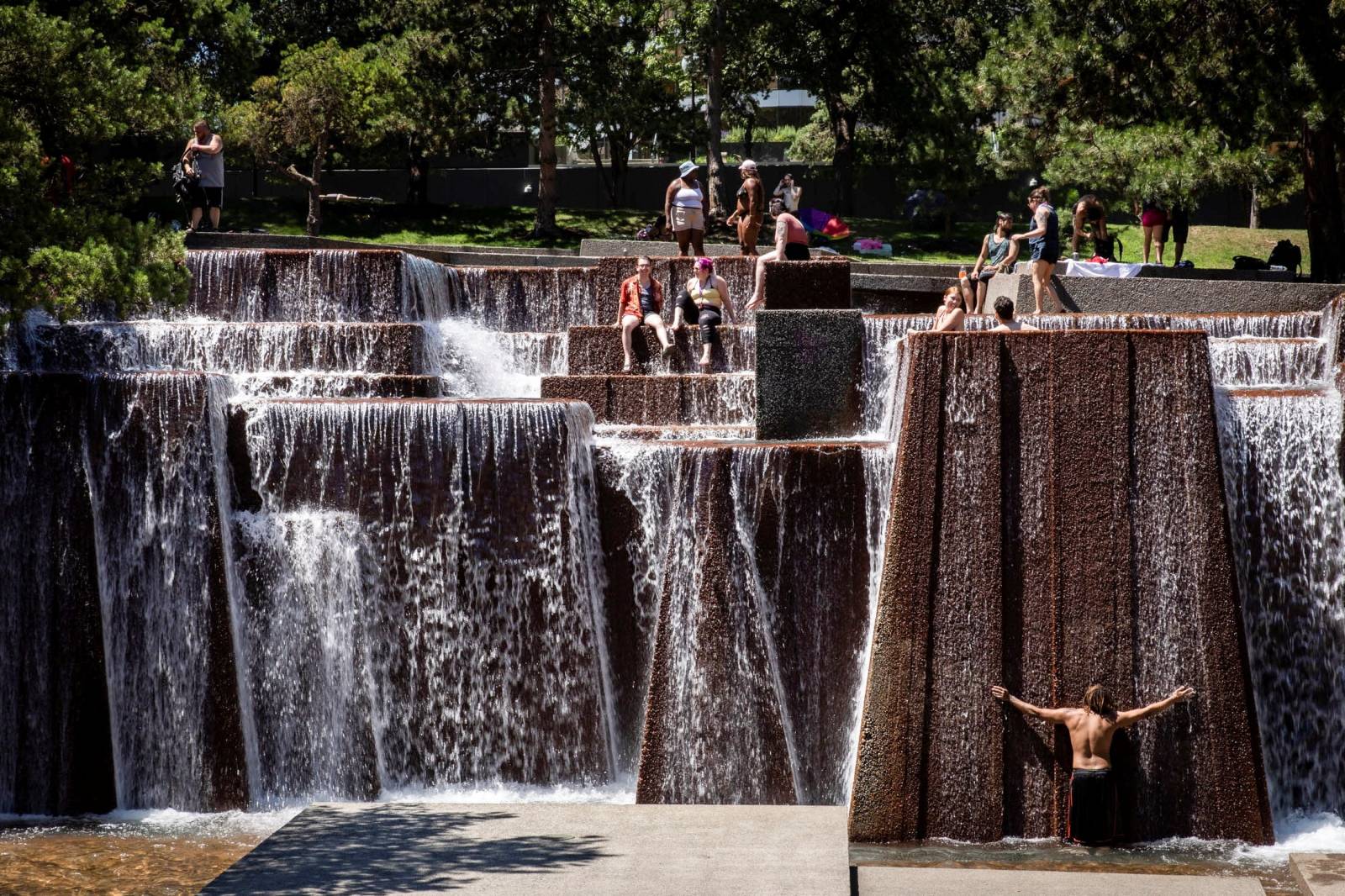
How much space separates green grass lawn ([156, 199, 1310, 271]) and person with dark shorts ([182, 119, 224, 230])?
418 inches

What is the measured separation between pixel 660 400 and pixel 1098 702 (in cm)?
492

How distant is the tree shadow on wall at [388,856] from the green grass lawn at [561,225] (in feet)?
67.9

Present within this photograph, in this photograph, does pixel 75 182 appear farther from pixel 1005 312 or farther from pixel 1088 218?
pixel 1088 218

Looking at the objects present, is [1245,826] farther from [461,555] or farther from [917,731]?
[461,555]

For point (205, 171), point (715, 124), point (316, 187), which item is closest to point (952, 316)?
point (205, 171)

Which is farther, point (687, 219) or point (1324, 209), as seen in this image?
point (1324, 209)

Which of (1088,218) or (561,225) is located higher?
(561,225)

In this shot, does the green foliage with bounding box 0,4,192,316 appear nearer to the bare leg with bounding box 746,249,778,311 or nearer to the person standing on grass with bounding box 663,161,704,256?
the bare leg with bounding box 746,249,778,311

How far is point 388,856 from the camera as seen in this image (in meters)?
9.20

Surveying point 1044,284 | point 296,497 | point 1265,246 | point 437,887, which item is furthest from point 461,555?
point 1265,246

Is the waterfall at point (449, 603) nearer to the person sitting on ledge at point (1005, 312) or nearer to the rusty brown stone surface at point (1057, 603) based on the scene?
the rusty brown stone surface at point (1057, 603)

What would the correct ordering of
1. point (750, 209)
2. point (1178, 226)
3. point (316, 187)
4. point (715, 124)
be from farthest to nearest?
point (715, 124) → point (316, 187) → point (1178, 226) → point (750, 209)

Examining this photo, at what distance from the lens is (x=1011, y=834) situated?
1091 cm

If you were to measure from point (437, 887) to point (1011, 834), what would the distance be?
4.10 metres
